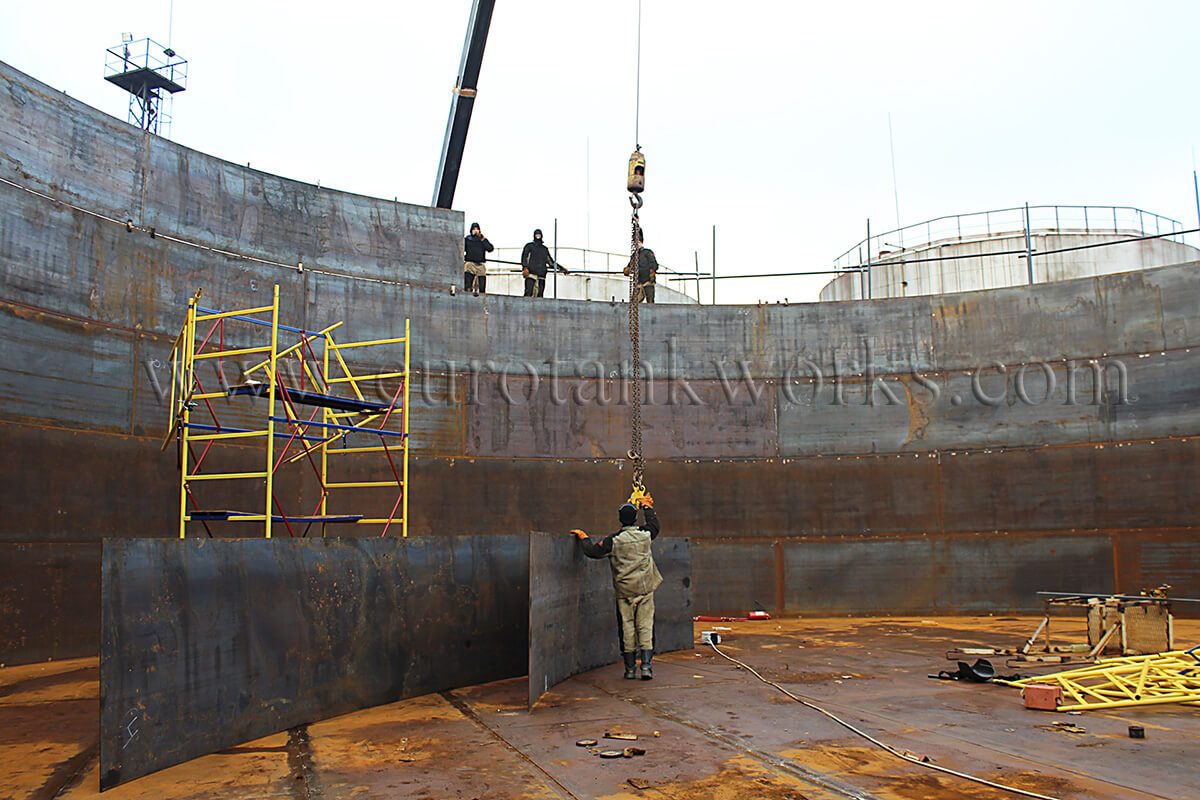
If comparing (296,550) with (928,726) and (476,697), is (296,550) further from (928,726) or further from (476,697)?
(928,726)

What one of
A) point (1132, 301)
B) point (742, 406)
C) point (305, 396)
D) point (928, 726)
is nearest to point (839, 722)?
point (928, 726)

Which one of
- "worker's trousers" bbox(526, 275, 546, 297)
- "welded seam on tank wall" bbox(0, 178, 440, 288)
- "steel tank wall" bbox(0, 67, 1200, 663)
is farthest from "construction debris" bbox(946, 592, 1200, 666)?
"welded seam on tank wall" bbox(0, 178, 440, 288)

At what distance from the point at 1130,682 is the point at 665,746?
448 centimetres

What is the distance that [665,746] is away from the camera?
6121 millimetres

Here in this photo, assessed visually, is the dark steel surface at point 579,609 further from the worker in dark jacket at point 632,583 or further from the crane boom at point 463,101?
the crane boom at point 463,101

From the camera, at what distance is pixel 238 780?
537cm

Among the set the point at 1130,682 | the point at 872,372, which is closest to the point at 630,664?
the point at 1130,682

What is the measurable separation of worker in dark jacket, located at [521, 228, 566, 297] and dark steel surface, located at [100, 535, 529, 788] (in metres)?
8.17

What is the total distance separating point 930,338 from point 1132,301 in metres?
3.11

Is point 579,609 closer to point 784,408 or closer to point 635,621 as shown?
point 635,621

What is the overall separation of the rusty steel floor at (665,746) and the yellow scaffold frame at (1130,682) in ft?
0.52

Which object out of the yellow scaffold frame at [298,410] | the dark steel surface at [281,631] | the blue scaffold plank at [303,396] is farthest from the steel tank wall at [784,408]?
the dark steel surface at [281,631]

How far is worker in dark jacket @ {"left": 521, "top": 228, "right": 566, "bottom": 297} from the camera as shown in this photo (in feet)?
53.9

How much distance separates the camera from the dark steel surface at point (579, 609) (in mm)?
7840
